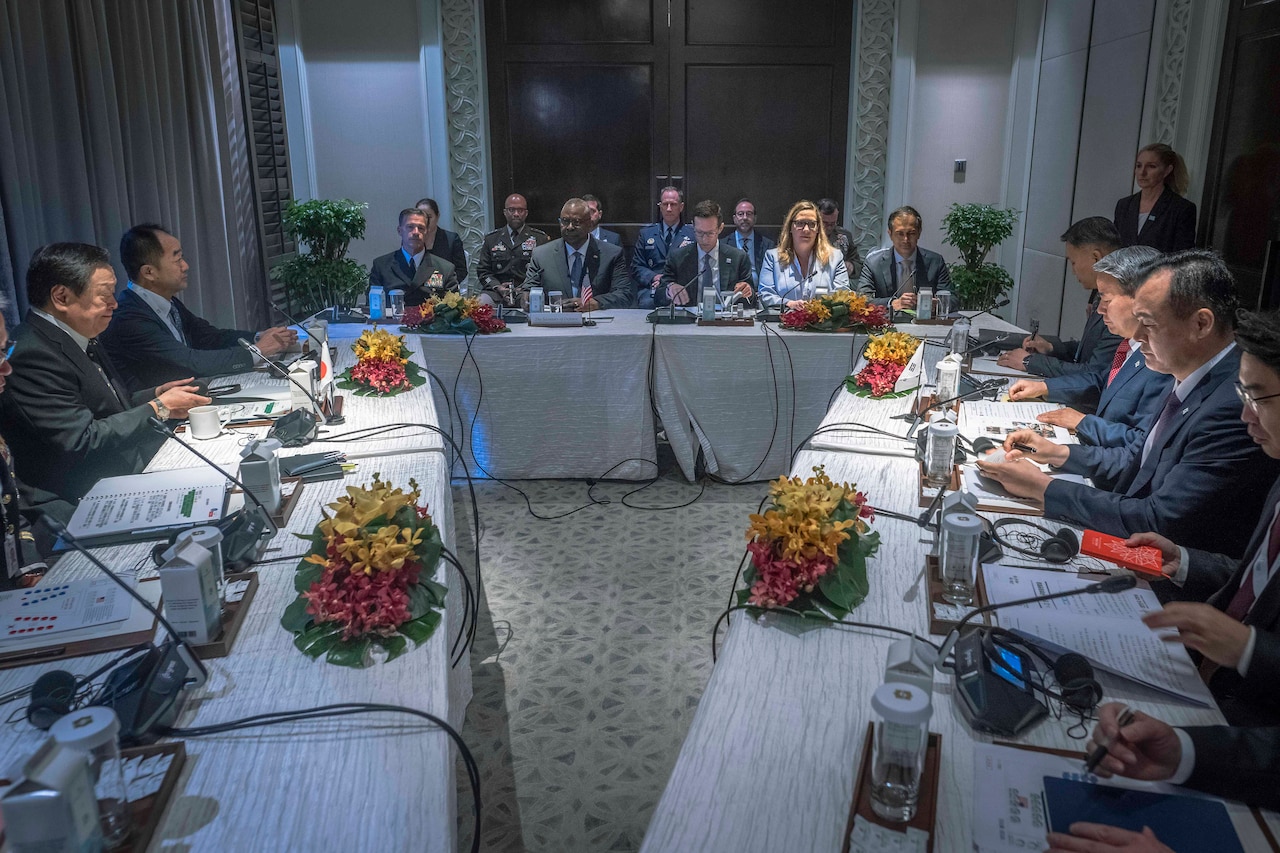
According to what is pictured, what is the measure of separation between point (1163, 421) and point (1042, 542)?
569mm

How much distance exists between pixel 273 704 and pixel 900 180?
6.00 metres

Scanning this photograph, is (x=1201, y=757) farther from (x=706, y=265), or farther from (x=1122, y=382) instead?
(x=706, y=265)

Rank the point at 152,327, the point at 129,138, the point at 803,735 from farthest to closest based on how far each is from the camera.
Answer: the point at 129,138 < the point at 152,327 < the point at 803,735

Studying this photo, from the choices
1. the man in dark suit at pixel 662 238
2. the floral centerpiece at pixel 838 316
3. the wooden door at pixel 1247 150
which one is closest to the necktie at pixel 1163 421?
the floral centerpiece at pixel 838 316

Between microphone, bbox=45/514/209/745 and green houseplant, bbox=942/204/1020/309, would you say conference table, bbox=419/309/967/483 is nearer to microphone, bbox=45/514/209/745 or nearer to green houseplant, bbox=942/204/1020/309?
green houseplant, bbox=942/204/1020/309

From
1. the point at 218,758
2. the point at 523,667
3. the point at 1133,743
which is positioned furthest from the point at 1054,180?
the point at 218,758

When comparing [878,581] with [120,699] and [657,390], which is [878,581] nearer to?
[120,699]

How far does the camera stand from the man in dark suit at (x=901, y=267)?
4.70 meters

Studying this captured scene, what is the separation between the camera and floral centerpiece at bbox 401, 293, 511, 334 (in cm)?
402

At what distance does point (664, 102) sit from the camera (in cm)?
638

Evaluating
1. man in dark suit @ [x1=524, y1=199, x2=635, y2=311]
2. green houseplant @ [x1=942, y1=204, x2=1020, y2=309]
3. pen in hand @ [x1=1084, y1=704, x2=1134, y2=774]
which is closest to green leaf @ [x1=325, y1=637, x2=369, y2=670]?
pen in hand @ [x1=1084, y1=704, x2=1134, y2=774]

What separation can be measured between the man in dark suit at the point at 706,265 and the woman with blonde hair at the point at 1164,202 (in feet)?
6.31

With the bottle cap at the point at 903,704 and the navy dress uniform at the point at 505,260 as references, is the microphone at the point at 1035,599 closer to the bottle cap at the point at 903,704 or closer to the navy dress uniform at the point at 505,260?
the bottle cap at the point at 903,704

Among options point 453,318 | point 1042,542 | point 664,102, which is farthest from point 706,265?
point 1042,542
